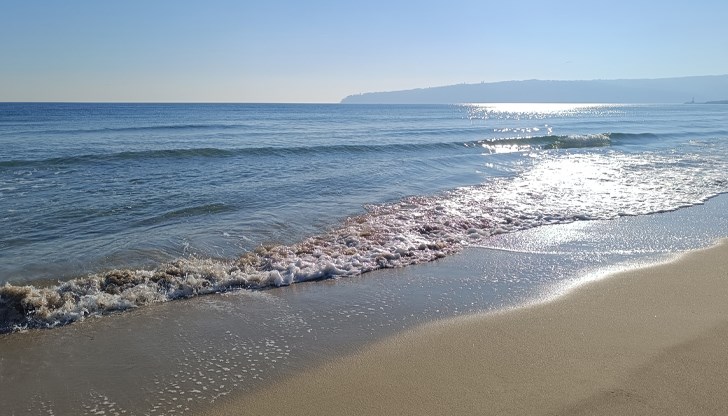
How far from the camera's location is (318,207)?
1159cm

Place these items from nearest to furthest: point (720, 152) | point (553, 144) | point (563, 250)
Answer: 1. point (563, 250)
2. point (720, 152)
3. point (553, 144)

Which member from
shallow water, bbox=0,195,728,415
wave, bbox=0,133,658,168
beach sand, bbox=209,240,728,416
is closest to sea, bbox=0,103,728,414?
shallow water, bbox=0,195,728,415

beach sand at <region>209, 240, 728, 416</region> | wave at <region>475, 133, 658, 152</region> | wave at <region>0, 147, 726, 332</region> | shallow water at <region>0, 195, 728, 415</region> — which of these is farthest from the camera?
wave at <region>475, 133, 658, 152</region>

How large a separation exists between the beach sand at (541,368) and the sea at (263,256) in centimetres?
39

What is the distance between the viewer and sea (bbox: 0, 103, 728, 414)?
14.9ft

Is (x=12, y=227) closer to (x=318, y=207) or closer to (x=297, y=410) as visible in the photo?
(x=318, y=207)

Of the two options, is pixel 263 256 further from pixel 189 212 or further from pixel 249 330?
pixel 189 212

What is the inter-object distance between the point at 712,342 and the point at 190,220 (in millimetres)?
9077

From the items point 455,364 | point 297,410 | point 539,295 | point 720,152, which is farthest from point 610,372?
point 720,152

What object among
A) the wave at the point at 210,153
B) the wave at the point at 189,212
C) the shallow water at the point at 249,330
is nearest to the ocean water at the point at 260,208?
the wave at the point at 189,212

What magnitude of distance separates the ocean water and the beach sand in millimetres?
2591

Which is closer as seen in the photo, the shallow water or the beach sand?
the beach sand

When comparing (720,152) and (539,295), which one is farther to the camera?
(720,152)

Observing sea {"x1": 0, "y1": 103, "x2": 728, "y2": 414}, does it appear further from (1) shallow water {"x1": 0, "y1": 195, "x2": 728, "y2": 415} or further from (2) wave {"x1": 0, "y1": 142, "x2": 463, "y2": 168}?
(2) wave {"x1": 0, "y1": 142, "x2": 463, "y2": 168}
